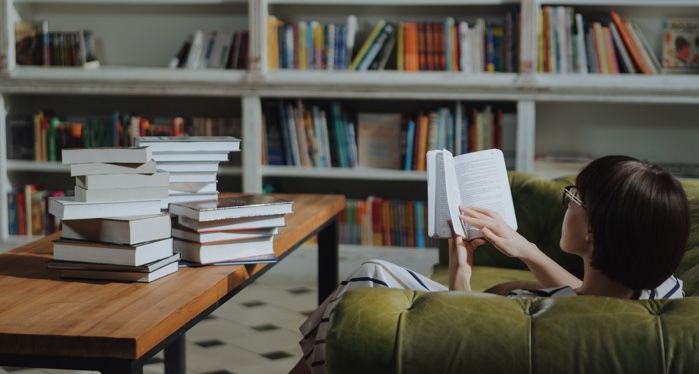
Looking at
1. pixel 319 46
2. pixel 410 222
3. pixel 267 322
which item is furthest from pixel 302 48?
pixel 267 322

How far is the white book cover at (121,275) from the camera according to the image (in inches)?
75.5

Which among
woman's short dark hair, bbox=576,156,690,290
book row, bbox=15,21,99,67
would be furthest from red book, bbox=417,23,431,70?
woman's short dark hair, bbox=576,156,690,290

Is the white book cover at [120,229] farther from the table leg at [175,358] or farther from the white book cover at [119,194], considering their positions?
the table leg at [175,358]

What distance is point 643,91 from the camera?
14.2ft

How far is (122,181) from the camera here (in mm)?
1979

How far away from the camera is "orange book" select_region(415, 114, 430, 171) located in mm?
4504

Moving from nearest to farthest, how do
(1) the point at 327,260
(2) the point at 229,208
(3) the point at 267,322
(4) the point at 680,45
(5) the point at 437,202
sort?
(5) the point at 437,202 → (2) the point at 229,208 → (1) the point at 327,260 → (3) the point at 267,322 → (4) the point at 680,45

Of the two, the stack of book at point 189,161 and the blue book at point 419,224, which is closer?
the stack of book at point 189,161

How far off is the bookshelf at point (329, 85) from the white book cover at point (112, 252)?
8.40 feet

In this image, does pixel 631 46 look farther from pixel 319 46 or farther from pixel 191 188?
pixel 191 188

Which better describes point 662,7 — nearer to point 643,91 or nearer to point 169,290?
point 643,91

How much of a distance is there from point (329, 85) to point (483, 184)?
8.44ft

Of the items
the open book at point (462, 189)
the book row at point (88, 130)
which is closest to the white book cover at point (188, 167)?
the open book at point (462, 189)

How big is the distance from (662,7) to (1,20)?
3.09m
